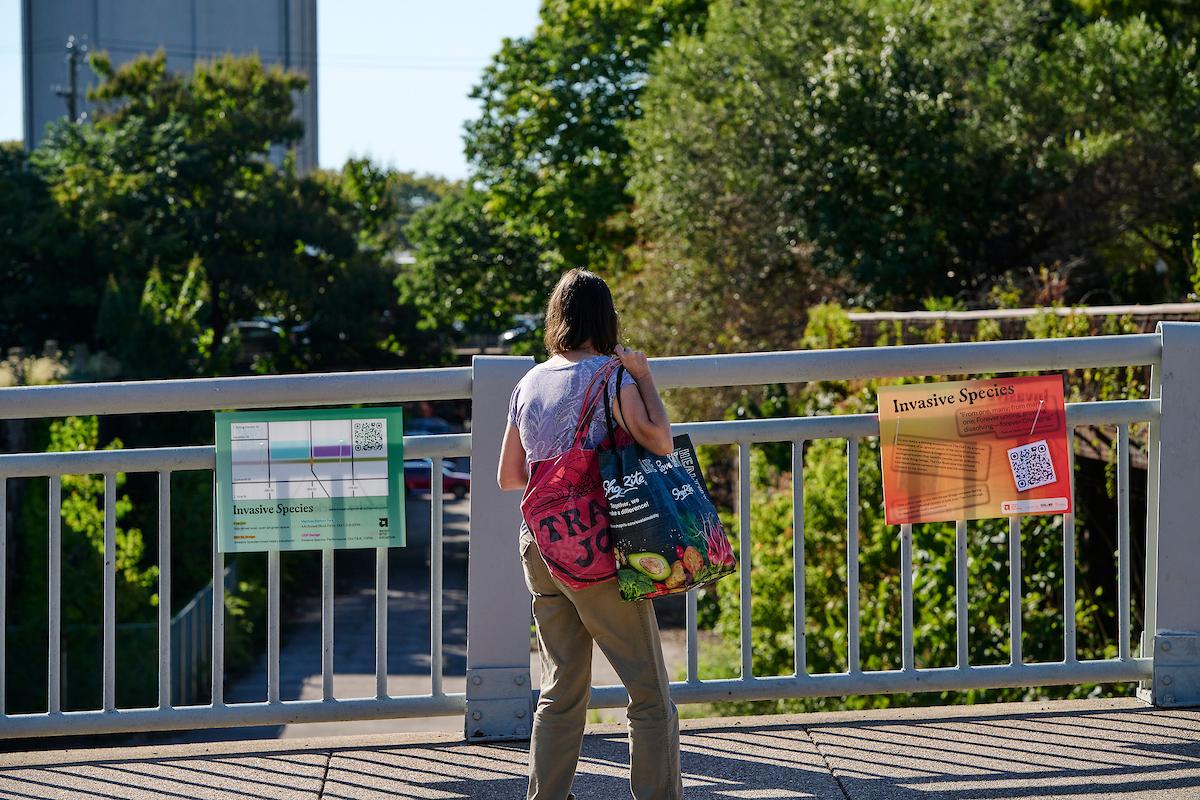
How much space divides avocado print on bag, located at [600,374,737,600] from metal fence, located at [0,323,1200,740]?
0.95 metres

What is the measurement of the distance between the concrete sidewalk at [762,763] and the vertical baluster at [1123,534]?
0.91 feet

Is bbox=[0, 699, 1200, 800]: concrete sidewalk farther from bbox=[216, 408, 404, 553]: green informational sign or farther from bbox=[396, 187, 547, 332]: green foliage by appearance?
bbox=[396, 187, 547, 332]: green foliage

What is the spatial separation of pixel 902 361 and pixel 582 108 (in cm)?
2617

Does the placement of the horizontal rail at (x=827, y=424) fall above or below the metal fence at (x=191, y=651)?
above

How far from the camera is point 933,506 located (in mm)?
4613

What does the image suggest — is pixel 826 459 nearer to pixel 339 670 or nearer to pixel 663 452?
pixel 663 452

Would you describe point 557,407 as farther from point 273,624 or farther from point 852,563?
point 852,563

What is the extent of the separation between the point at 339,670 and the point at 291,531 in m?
21.0

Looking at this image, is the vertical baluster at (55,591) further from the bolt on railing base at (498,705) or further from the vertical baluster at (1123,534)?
the vertical baluster at (1123,534)

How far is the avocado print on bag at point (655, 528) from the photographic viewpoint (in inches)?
126

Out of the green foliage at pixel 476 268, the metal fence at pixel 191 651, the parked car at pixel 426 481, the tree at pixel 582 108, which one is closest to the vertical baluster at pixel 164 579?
the metal fence at pixel 191 651

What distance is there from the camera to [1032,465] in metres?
4.61

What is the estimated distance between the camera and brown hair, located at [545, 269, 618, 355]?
3.36m

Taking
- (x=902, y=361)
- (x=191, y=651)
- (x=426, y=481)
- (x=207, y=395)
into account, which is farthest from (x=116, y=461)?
(x=426, y=481)
